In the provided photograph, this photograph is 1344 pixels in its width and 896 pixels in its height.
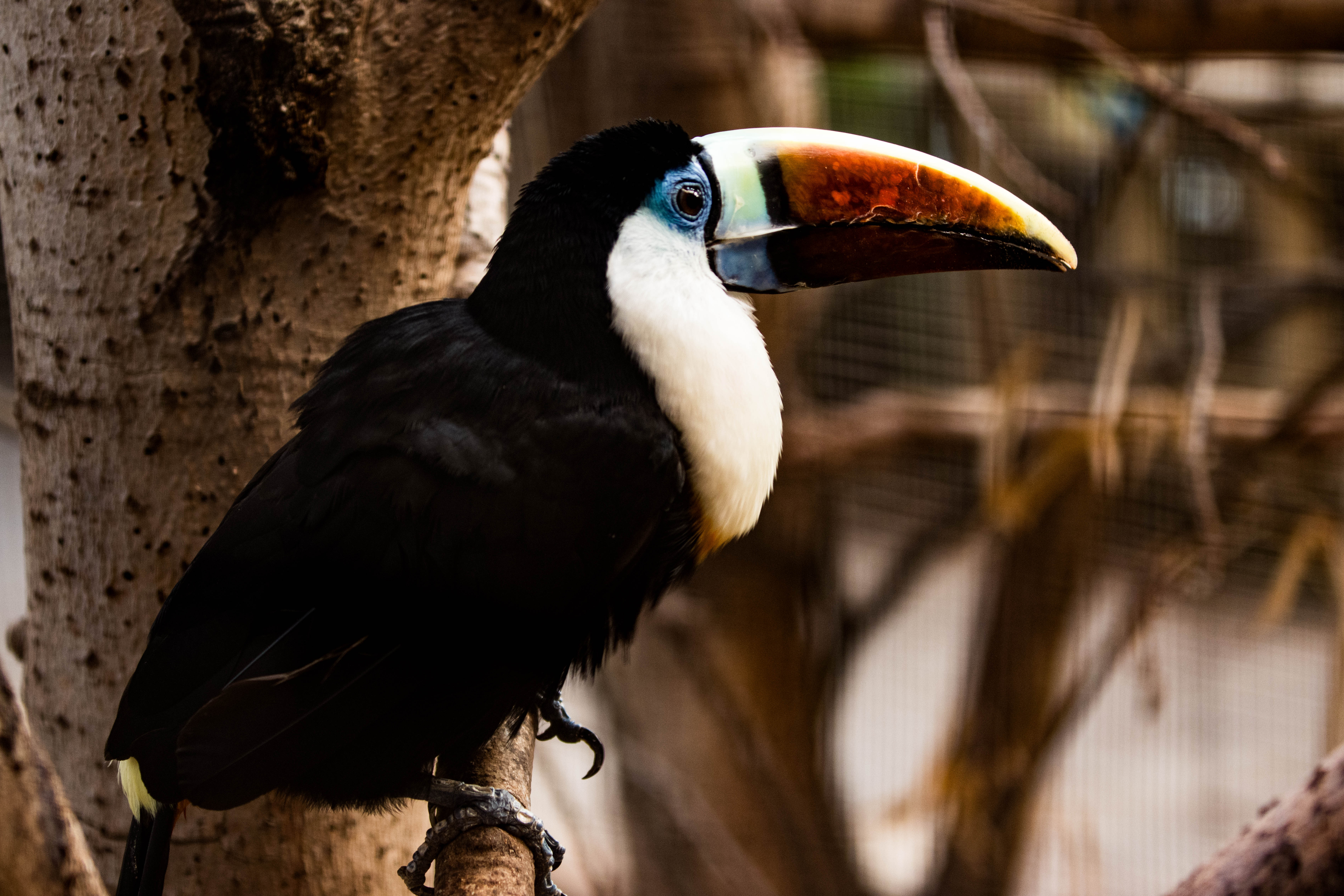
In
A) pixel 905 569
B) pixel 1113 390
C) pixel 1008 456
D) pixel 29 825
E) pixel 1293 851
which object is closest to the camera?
pixel 29 825

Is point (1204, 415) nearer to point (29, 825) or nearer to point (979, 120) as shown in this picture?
point (979, 120)

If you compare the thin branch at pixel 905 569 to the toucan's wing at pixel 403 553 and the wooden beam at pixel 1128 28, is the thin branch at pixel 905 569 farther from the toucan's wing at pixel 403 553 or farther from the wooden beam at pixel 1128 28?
the toucan's wing at pixel 403 553

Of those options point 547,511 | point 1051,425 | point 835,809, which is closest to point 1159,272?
point 1051,425

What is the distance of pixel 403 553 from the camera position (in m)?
1.01

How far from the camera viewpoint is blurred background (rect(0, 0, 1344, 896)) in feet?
7.60

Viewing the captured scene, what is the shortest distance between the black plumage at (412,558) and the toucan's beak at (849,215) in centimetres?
20

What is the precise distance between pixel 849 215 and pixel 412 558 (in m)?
0.56

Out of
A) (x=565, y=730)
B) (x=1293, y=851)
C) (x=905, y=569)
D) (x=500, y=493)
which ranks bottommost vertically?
(x=905, y=569)

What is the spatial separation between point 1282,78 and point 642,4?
4.98ft

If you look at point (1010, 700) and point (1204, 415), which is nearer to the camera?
point (1204, 415)

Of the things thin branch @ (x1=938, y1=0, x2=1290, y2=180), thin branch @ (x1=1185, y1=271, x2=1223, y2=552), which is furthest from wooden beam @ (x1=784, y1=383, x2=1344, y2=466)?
thin branch @ (x1=938, y1=0, x2=1290, y2=180)

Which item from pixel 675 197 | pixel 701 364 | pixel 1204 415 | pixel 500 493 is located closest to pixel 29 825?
pixel 500 493

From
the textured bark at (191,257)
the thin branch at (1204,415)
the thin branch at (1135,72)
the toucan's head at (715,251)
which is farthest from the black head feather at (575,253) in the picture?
the thin branch at (1204,415)

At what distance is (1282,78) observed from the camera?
2748mm
